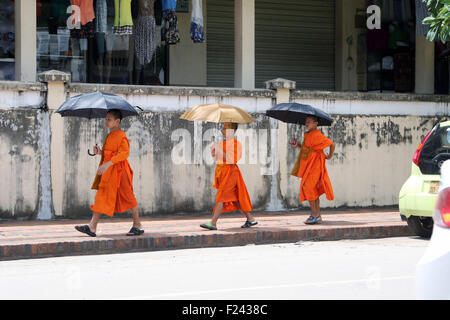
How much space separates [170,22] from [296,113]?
3814 mm

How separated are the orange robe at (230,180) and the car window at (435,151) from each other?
253 centimetres

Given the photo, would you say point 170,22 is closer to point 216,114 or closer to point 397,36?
point 216,114

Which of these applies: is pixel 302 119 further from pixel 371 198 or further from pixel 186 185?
pixel 371 198

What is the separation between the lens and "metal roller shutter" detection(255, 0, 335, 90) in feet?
58.0

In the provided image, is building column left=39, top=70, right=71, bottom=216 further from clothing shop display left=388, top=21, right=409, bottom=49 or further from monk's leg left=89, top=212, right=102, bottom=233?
clothing shop display left=388, top=21, right=409, bottom=49

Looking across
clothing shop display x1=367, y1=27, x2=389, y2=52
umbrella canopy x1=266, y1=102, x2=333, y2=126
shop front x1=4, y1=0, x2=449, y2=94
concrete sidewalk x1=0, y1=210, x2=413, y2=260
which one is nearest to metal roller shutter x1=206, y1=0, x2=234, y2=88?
shop front x1=4, y1=0, x2=449, y2=94

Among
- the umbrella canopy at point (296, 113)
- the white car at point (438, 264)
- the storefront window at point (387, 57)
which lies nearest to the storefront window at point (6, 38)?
the umbrella canopy at point (296, 113)

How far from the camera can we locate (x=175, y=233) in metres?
10.6

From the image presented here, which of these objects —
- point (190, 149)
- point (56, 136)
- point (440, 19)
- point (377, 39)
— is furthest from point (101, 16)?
point (377, 39)

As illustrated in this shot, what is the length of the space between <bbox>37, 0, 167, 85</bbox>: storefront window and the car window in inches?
244

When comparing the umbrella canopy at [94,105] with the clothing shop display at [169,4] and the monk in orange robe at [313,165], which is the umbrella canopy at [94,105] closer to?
the monk in orange robe at [313,165]

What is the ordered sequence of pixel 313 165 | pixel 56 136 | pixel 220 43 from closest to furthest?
pixel 313 165 < pixel 56 136 < pixel 220 43

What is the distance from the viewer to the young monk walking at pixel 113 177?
9805mm

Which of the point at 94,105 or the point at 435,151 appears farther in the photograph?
the point at 435,151
